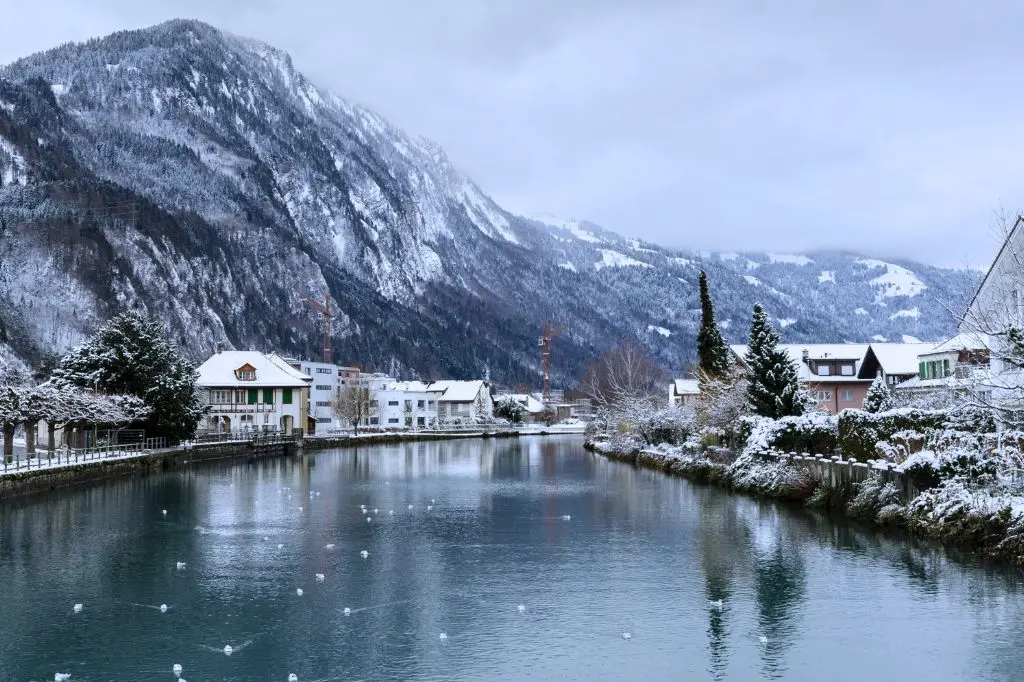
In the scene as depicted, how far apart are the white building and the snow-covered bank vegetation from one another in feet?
153

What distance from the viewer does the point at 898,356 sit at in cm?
8138

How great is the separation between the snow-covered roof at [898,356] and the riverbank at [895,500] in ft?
103

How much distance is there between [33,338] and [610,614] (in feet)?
490

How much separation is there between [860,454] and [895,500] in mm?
4699

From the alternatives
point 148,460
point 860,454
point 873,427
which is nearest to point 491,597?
point 860,454

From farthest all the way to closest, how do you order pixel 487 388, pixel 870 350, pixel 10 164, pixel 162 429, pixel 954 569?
1. pixel 10 164
2. pixel 487 388
3. pixel 870 350
4. pixel 162 429
5. pixel 954 569

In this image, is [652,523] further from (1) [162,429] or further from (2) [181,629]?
(1) [162,429]

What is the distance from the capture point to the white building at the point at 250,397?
102125 millimetres

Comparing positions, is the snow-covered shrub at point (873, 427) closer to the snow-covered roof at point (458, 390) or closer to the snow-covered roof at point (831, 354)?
the snow-covered roof at point (831, 354)

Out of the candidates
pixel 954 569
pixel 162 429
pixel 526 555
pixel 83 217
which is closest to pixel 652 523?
pixel 526 555

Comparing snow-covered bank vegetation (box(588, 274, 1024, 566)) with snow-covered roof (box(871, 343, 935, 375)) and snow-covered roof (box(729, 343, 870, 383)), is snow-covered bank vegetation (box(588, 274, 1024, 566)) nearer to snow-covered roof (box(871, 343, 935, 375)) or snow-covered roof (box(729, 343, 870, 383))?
snow-covered roof (box(729, 343, 870, 383))

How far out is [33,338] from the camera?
489 ft

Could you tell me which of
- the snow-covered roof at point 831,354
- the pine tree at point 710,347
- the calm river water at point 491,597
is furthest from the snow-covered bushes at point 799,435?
the snow-covered roof at point 831,354

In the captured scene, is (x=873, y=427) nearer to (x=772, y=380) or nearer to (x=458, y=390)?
(x=772, y=380)
